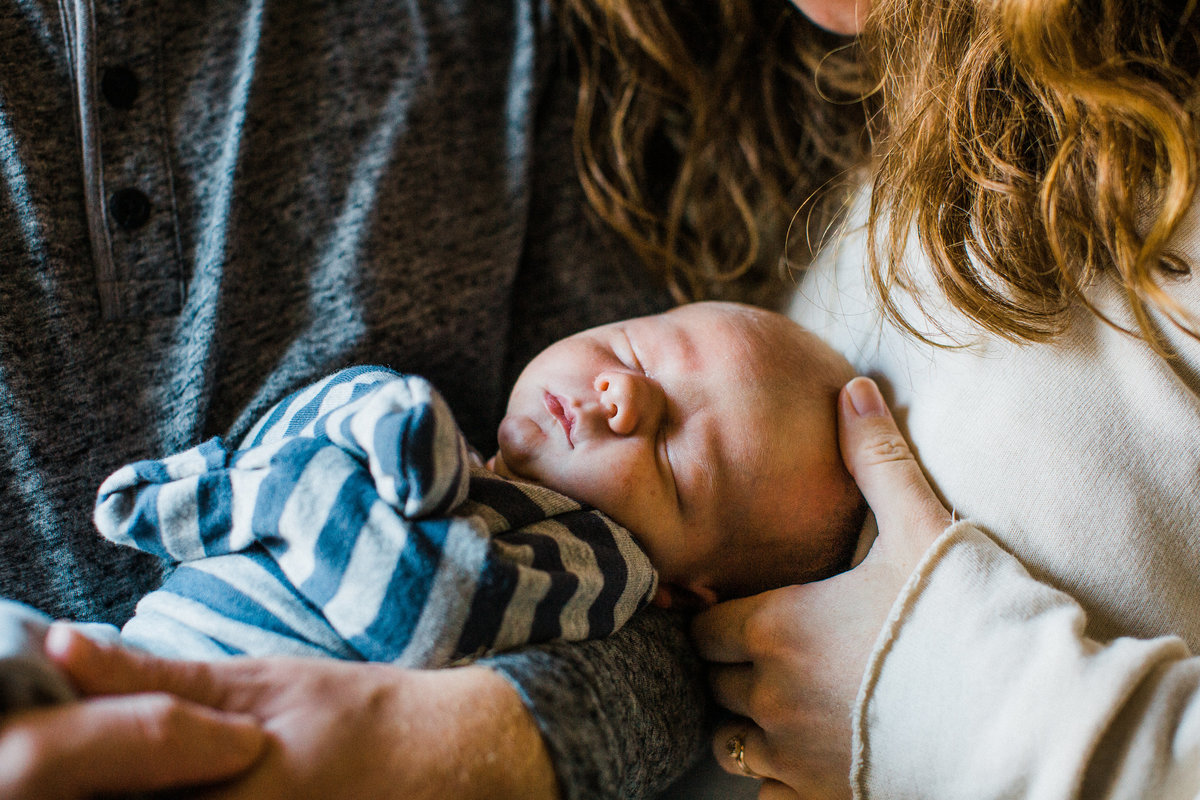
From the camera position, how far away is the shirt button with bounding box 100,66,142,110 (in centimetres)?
88

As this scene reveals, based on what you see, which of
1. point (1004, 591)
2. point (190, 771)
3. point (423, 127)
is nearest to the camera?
point (190, 771)

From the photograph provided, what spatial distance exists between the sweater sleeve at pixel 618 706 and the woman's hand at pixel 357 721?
0.02m

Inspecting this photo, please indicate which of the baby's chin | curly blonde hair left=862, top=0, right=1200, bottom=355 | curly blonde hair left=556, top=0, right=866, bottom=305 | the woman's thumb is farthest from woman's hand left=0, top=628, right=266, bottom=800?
curly blonde hair left=556, top=0, right=866, bottom=305

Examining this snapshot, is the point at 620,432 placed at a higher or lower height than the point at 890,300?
lower

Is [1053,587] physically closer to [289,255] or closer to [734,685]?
[734,685]

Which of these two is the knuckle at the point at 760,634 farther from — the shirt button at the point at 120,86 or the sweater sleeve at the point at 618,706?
the shirt button at the point at 120,86

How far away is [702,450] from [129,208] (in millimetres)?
701

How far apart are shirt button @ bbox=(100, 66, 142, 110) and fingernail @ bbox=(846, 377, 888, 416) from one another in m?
0.89

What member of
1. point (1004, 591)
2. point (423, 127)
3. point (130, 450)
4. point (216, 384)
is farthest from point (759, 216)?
point (130, 450)

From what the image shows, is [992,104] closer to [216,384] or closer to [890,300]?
[890,300]

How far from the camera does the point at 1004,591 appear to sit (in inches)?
28.4

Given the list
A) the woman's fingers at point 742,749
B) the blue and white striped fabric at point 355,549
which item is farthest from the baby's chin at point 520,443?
the woman's fingers at point 742,749

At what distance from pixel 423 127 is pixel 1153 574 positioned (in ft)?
3.29

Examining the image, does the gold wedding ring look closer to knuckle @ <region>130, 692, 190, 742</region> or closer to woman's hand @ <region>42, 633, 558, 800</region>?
woman's hand @ <region>42, 633, 558, 800</region>
